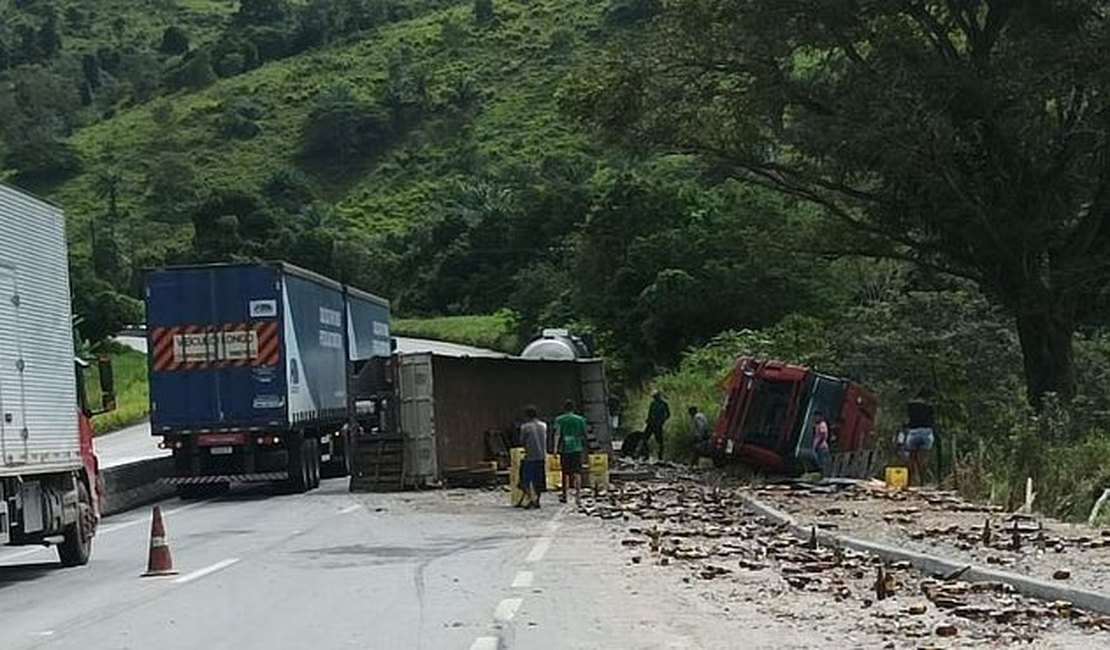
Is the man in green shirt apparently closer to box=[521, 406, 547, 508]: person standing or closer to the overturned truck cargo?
box=[521, 406, 547, 508]: person standing

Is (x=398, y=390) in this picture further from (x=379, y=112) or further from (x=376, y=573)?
(x=379, y=112)

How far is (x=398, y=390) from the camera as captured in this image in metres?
28.9

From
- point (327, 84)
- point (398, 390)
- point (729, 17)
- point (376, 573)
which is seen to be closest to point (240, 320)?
point (398, 390)

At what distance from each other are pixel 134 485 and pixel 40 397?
13.1 metres

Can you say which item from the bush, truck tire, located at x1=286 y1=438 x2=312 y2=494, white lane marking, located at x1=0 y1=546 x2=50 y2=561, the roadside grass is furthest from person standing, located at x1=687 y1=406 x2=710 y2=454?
the bush

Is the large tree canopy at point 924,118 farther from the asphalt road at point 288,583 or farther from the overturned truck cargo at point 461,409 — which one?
the asphalt road at point 288,583

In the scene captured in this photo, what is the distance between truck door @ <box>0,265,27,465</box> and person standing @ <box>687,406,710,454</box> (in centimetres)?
1868

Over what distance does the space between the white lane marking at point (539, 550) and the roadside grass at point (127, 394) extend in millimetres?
33130

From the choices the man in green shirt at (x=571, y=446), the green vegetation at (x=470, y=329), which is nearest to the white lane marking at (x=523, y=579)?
the man in green shirt at (x=571, y=446)

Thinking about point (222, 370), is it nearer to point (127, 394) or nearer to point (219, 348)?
point (219, 348)

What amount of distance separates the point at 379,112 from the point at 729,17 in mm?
79865

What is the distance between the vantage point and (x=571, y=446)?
25875 mm

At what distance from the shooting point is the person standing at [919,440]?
97.1 ft

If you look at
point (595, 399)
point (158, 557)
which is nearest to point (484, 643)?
point (158, 557)
